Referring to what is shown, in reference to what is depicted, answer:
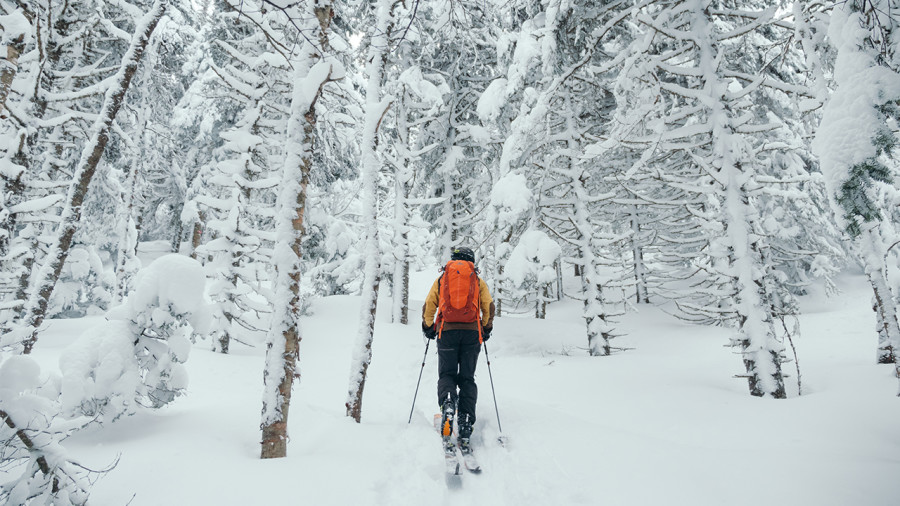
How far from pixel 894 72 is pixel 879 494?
3053 millimetres

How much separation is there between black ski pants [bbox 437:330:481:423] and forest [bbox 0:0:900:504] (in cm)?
128

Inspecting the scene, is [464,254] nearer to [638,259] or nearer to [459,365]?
[459,365]

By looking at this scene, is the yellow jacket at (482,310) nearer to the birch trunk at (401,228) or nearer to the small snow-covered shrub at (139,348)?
the small snow-covered shrub at (139,348)

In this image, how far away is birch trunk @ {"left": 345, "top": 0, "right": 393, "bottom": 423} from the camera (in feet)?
18.9

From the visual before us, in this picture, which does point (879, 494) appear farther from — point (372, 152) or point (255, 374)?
point (255, 374)

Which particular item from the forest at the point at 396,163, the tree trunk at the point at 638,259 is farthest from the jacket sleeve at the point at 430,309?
the tree trunk at the point at 638,259

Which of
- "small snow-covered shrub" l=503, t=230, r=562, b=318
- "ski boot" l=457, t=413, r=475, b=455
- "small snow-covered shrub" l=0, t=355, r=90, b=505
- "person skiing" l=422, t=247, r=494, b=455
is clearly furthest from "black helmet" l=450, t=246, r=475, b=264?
"small snow-covered shrub" l=503, t=230, r=562, b=318

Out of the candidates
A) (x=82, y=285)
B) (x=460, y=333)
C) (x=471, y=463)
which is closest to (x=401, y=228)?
(x=460, y=333)

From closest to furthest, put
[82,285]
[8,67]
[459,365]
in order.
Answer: [8,67] < [459,365] < [82,285]

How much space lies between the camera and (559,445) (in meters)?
4.67

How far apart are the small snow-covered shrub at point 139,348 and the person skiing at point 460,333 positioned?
2.84 metres

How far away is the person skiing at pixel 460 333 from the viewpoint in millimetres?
5148

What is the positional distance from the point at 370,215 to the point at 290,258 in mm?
2232

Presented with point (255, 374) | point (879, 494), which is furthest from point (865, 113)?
point (255, 374)
